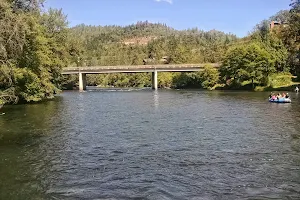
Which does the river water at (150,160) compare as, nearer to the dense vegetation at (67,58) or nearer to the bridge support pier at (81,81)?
the dense vegetation at (67,58)

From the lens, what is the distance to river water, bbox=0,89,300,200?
14844mm

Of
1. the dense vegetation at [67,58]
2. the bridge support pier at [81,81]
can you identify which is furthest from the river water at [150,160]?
the bridge support pier at [81,81]

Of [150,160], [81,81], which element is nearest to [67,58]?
[81,81]

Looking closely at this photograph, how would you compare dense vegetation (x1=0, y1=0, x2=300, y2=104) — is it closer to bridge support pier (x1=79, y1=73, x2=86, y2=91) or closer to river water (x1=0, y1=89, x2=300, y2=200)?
river water (x1=0, y1=89, x2=300, y2=200)

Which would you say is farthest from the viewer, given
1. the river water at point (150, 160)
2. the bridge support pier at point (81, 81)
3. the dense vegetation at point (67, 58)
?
the bridge support pier at point (81, 81)

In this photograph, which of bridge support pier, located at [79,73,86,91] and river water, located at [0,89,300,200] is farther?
bridge support pier, located at [79,73,86,91]

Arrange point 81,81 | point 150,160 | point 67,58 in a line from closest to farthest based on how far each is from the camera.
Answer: point 150,160 → point 67,58 → point 81,81

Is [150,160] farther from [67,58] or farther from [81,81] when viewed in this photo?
[81,81]

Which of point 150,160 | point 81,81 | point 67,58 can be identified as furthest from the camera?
point 81,81

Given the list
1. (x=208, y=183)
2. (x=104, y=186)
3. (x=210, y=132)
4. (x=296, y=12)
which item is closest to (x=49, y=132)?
(x=210, y=132)

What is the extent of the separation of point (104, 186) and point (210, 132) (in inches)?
592

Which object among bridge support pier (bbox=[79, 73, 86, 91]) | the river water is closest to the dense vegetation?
the river water

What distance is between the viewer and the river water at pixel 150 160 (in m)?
14.8

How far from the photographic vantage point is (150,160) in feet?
64.9
